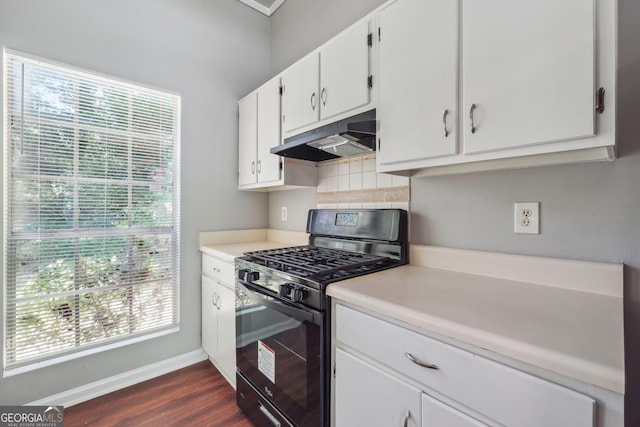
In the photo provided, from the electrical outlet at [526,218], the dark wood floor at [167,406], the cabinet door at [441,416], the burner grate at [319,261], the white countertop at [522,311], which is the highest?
Answer: the electrical outlet at [526,218]

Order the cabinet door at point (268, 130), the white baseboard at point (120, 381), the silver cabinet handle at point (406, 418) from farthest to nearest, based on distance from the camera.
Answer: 1. the cabinet door at point (268, 130)
2. the white baseboard at point (120, 381)
3. the silver cabinet handle at point (406, 418)

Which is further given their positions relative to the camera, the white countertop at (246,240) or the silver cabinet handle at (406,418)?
the white countertop at (246,240)

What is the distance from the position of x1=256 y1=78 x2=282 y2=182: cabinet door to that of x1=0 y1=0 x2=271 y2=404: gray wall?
438 millimetres

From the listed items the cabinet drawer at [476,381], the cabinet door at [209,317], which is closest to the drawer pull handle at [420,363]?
the cabinet drawer at [476,381]

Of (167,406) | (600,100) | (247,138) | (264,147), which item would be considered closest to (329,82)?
(264,147)

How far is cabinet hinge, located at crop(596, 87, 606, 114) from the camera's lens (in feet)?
2.50

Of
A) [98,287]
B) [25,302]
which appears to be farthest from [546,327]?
[25,302]

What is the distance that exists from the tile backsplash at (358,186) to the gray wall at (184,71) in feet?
2.82

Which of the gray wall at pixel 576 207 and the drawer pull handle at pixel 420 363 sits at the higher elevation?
the gray wall at pixel 576 207

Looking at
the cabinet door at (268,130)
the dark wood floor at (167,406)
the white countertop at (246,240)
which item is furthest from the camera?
the white countertop at (246,240)

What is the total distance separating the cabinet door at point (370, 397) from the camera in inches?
33.0

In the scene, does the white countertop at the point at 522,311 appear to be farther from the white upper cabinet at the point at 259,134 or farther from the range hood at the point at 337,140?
the white upper cabinet at the point at 259,134

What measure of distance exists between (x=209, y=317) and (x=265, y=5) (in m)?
2.81

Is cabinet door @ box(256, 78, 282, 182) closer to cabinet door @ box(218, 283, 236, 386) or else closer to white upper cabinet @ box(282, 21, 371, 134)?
white upper cabinet @ box(282, 21, 371, 134)
